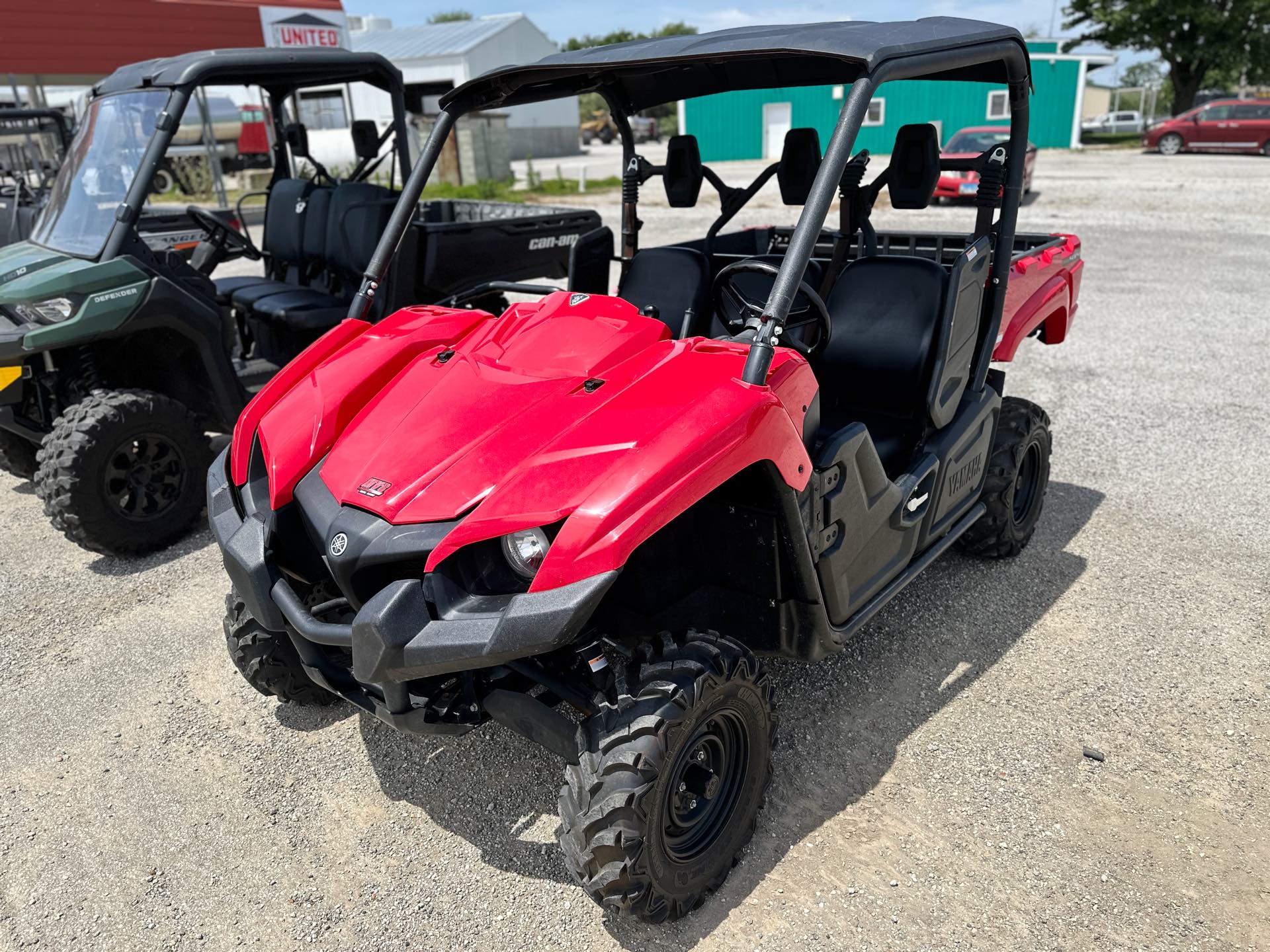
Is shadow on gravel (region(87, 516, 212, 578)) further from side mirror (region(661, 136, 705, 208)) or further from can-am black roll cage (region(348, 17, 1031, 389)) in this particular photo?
side mirror (region(661, 136, 705, 208))

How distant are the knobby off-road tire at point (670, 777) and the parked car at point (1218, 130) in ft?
85.5

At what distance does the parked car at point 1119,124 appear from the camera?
36875 millimetres

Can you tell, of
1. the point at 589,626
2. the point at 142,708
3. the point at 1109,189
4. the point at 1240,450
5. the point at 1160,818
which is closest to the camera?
the point at 589,626

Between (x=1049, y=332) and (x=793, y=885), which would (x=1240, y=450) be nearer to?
(x=1049, y=332)

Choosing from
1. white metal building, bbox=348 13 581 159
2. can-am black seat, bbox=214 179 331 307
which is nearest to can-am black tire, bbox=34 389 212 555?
can-am black seat, bbox=214 179 331 307

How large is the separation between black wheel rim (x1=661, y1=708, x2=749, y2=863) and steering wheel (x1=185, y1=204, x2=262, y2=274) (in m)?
4.03

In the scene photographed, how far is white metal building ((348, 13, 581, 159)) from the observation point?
3244 cm

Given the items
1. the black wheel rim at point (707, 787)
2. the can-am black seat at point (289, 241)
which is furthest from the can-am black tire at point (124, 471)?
the black wheel rim at point (707, 787)

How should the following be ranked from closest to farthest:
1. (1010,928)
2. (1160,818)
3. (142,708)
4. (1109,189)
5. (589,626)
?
(1010,928) < (589,626) < (1160,818) < (142,708) < (1109,189)

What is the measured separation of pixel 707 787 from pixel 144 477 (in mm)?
3043

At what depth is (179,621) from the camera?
12.0 feet

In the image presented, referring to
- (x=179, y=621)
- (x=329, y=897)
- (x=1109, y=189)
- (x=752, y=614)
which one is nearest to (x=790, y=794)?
(x=752, y=614)

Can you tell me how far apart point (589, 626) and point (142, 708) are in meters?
1.73

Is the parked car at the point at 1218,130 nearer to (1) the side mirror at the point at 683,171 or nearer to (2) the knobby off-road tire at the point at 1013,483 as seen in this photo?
(2) the knobby off-road tire at the point at 1013,483
